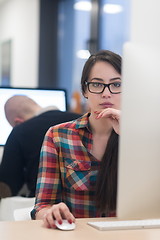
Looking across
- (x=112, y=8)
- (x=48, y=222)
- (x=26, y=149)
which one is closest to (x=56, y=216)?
(x=48, y=222)

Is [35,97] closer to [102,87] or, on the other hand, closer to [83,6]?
[102,87]

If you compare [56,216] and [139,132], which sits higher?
[139,132]

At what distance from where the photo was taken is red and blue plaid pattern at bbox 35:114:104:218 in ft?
4.59

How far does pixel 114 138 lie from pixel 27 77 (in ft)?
15.8

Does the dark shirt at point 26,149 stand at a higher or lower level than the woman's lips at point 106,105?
lower

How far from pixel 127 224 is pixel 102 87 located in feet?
1.88

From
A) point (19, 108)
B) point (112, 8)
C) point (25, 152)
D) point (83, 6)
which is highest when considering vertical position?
point (83, 6)

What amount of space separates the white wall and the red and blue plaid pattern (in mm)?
4518

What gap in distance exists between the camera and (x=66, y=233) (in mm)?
970

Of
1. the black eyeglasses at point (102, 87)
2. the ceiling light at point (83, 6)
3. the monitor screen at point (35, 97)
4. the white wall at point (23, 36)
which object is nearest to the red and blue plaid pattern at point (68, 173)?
the black eyeglasses at point (102, 87)

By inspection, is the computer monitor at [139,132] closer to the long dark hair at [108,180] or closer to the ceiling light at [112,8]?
the long dark hair at [108,180]

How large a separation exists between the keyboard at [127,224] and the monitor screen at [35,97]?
132 cm

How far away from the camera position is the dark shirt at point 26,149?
6.86 feet

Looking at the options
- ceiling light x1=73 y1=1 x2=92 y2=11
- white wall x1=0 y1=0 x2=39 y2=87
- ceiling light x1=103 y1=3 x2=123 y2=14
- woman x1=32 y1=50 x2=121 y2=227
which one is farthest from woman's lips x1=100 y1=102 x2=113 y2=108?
white wall x1=0 y1=0 x2=39 y2=87
